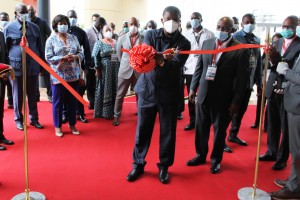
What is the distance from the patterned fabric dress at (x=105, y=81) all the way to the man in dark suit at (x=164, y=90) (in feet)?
6.65

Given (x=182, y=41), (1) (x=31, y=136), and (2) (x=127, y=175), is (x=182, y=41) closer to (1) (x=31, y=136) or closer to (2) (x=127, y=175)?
(2) (x=127, y=175)

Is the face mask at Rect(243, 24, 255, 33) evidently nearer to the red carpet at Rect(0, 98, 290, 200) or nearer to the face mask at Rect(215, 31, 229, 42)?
the face mask at Rect(215, 31, 229, 42)

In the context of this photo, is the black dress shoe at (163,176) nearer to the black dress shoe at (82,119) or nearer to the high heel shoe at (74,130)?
the high heel shoe at (74,130)

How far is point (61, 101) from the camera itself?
3.98 metres

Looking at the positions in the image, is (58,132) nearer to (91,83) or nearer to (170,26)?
(91,83)

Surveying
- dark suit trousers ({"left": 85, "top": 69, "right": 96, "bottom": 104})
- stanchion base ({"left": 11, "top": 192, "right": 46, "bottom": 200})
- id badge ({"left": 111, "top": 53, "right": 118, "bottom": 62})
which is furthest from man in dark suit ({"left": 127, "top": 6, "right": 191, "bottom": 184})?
dark suit trousers ({"left": 85, "top": 69, "right": 96, "bottom": 104})

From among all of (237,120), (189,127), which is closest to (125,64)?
(189,127)

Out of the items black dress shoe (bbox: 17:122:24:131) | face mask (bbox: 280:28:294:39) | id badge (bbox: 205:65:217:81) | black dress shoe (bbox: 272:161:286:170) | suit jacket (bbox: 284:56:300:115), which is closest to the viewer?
suit jacket (bbox: 284:56:300:115)

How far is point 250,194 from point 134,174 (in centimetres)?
105

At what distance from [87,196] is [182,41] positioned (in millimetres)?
1574

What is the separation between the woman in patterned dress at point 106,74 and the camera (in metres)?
4.70

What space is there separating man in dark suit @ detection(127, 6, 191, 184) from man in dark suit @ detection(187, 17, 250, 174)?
0.35 m

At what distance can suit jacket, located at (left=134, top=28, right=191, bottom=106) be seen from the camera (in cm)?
271

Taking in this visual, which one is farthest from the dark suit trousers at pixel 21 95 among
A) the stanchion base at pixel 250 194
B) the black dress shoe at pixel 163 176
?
the stanchion base at pixel 250 194
